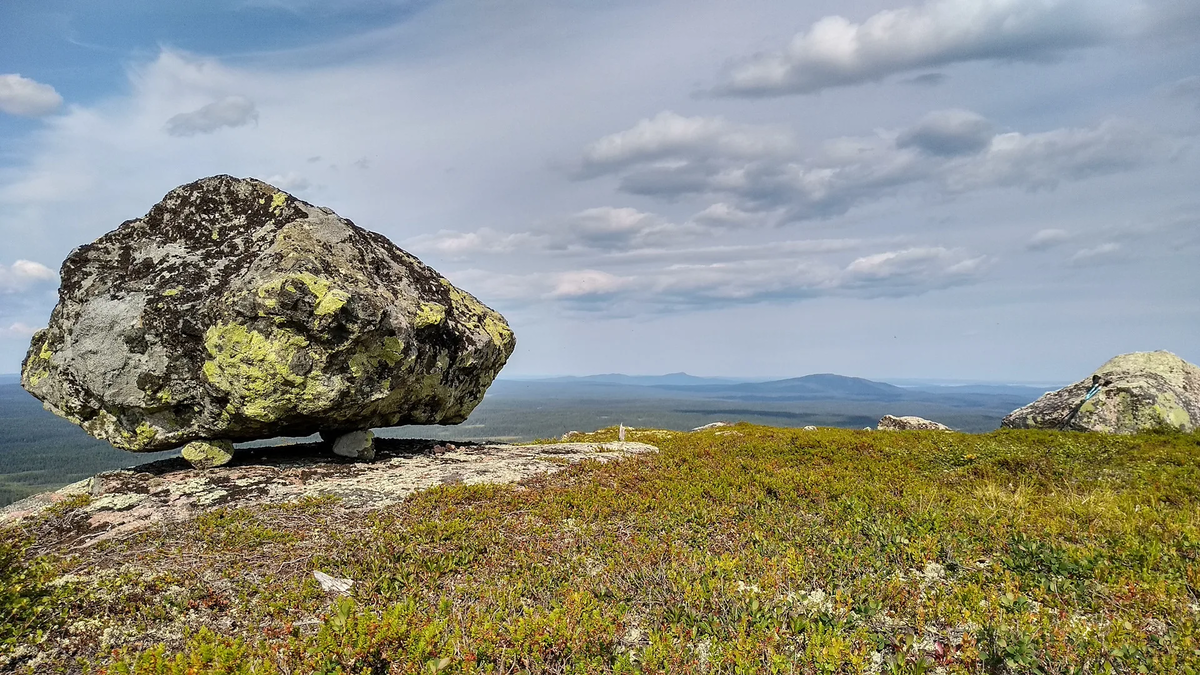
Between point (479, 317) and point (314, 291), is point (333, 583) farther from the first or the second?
point (479, 317)

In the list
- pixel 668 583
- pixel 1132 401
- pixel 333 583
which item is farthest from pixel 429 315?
pixel 1132 401

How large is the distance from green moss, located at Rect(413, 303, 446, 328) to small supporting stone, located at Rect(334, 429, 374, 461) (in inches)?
154

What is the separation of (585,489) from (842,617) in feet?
24.1

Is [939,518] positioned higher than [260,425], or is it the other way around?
[260,425]

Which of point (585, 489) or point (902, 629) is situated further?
point (585, 489)

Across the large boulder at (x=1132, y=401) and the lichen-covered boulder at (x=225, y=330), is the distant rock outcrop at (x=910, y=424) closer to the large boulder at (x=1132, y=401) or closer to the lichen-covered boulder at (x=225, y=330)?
the large boulder at (x=1132, y=401)

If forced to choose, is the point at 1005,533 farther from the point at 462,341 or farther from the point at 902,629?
the point at 462,341

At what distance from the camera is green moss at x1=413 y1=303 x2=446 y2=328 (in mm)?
15945

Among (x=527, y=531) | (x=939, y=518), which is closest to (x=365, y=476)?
(x=527, y=531)

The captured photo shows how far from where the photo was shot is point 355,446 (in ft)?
54.7

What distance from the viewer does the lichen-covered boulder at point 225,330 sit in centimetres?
1384

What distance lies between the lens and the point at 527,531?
1080 cm

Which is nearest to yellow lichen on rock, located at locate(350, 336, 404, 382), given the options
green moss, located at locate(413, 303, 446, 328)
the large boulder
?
green moss, located at locate(413, 303, 446, 328)

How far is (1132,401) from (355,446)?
30.0 meters
